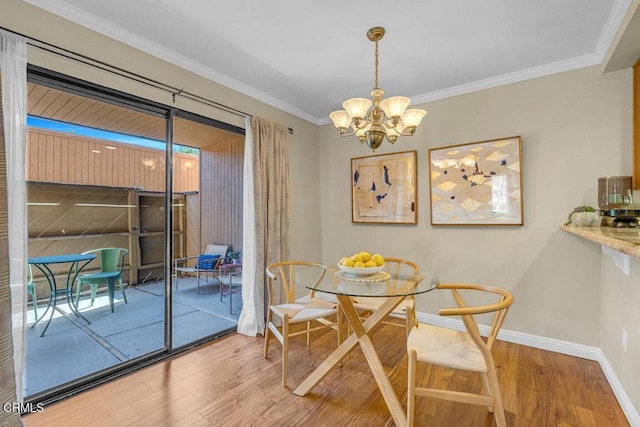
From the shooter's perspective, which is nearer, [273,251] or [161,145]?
[161,145]

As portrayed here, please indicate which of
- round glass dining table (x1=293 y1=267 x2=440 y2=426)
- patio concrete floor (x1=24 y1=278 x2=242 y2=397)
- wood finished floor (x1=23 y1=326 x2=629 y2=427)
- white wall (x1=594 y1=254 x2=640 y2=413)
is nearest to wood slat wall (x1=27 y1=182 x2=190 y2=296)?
patio concrete floor (x1=24 y1=278 x2=242 y2=397)

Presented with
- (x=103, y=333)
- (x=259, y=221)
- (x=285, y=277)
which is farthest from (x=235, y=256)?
(x=103, y=333)

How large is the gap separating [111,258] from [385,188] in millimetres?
2939

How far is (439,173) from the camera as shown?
10.8 ft

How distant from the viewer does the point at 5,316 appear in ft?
5.35

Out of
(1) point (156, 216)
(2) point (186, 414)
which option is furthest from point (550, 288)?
(1) point (156, 216)

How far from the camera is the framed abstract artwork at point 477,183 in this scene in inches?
114

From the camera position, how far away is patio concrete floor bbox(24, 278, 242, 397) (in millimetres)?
2141

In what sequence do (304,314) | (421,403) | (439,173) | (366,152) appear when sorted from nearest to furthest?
(421,403), (304,314), (439,173), (366,152)

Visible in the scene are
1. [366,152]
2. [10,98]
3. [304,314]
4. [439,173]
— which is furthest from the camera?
[366,152]

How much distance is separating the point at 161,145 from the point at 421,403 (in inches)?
116

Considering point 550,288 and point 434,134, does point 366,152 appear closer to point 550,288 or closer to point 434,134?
point 434,134

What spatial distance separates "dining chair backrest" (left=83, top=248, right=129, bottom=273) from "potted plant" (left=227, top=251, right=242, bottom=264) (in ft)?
3.76

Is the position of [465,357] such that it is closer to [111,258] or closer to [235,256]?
[235,256]
